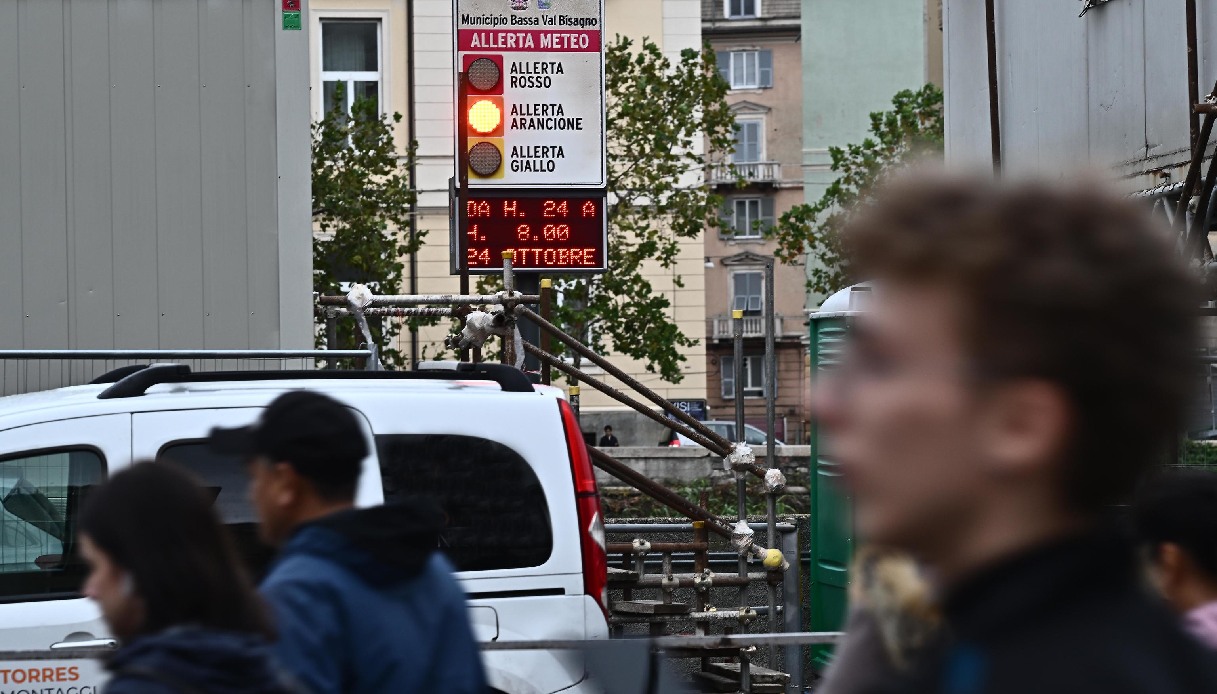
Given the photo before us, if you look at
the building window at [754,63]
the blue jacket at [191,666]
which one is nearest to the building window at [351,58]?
the building window at [754,63]

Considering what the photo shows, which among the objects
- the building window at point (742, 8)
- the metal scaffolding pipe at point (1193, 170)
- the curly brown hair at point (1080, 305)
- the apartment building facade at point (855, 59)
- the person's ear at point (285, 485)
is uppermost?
the building window at point (742, 8)

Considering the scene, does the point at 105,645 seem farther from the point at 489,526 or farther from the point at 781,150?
the point at 781,150

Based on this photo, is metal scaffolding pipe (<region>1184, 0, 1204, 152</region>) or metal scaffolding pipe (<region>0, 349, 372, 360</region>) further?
metal scaffolding pipe (<region>1184, 0, 1204, 152</region>)

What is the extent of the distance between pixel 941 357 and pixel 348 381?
4.81 m

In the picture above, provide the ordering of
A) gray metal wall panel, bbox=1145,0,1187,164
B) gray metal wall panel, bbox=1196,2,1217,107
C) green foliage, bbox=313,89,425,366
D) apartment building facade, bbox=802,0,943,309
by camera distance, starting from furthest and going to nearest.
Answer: apartment building facade, bbox=802,0,943,309 → green foliage, bbox=313,89,425,366 → gray metal wall panel, bbox=1145,0,1187,164 → gray metal wall panel, bbox=1196,2,1217,107

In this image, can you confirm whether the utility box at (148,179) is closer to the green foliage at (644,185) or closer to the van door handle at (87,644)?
the van door handle at (87,644)

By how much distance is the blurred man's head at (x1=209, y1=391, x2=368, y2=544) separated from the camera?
2.84 metres

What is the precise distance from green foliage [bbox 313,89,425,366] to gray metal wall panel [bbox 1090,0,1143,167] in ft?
49.1

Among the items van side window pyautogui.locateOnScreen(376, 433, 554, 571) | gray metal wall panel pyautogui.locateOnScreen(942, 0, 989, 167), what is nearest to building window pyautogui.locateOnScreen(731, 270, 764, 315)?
gray metal wall panel pyautogui.locateOnScreen(942, 0, 989, 167)

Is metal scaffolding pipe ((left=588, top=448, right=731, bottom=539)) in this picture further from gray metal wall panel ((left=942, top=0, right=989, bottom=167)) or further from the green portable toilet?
gray metal wall panel ((left=942, top=0, right=989, bottom=167))

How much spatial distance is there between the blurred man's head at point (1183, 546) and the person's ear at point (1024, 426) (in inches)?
73.6

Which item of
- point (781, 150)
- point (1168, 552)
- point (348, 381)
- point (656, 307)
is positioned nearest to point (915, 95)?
point (656, 307)

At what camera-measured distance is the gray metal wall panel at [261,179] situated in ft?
33.7

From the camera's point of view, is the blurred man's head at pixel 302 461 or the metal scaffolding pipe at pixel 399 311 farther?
the metal scaffolding pipe at pixel 399 311
